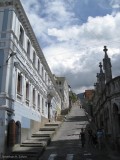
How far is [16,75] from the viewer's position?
67.5 feet

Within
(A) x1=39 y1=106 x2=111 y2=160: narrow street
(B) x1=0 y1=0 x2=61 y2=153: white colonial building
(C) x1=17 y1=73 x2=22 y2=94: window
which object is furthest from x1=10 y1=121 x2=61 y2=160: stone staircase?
(C) x1=17 y1=73 x2=22 y2=94: window

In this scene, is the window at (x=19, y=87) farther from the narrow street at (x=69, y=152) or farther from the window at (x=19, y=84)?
the narrow street at (x=69, y=152)

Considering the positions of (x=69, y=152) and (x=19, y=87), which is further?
(x=19, y=87)

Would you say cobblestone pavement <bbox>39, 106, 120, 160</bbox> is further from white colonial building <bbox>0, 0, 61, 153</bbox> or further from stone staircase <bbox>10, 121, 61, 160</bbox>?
white colonial building <bbox>0, 0, 61, 153</bbox>

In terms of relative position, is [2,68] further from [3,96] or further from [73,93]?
[73,93]

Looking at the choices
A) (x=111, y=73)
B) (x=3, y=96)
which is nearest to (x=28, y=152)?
(x=3, y=96)

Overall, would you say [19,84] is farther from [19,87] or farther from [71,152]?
[71,152]

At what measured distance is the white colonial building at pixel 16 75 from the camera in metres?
18.2

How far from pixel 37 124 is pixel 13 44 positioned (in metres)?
11.0

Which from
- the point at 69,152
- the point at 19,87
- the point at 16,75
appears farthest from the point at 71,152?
the point at 16,75

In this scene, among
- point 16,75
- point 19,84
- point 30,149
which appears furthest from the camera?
point 19,84

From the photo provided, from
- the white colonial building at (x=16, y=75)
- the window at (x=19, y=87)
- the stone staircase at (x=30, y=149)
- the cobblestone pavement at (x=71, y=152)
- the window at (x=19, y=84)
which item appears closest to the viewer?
the cobblestone pavement at (x=71, y=152)

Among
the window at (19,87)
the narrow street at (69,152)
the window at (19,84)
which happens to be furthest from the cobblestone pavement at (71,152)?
the window at (19,84)

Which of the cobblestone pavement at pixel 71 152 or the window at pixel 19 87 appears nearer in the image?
the cobblestone pavement at pixel 71 152
